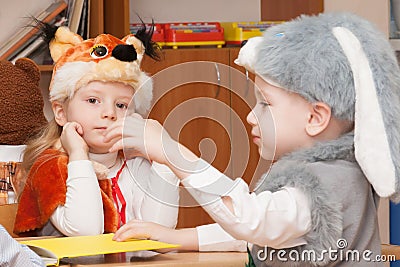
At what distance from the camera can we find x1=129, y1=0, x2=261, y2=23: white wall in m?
2.82

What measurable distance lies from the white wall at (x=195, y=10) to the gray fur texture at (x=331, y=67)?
1824 mm

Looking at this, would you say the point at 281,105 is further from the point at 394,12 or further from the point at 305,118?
the point at 394,12

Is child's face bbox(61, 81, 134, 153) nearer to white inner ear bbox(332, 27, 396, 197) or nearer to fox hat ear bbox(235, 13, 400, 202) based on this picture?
fox hat ear bbox(235, 13, 400, 202)

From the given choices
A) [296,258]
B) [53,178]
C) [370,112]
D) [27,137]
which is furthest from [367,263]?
[27,137]

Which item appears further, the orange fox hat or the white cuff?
the orange fox hat

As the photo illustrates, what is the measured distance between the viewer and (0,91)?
1647 mm

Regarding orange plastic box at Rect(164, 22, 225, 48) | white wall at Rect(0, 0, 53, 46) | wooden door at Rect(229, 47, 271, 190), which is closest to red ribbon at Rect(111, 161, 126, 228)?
wooden door at Rect(229, 47, 271, 190)

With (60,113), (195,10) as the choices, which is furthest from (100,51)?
(195,10)

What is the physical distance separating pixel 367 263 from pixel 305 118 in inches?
8.2

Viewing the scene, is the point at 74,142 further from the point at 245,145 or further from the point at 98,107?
the point at 245,145

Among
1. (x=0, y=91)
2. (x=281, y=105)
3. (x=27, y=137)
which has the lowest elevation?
(x=27, y=137)

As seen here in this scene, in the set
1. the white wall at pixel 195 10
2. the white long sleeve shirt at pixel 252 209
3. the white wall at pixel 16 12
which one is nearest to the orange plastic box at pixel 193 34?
the white wall at pixel 195 10

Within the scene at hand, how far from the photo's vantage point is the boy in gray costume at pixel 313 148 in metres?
0.94

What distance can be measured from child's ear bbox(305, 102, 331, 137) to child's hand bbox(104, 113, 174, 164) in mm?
200
